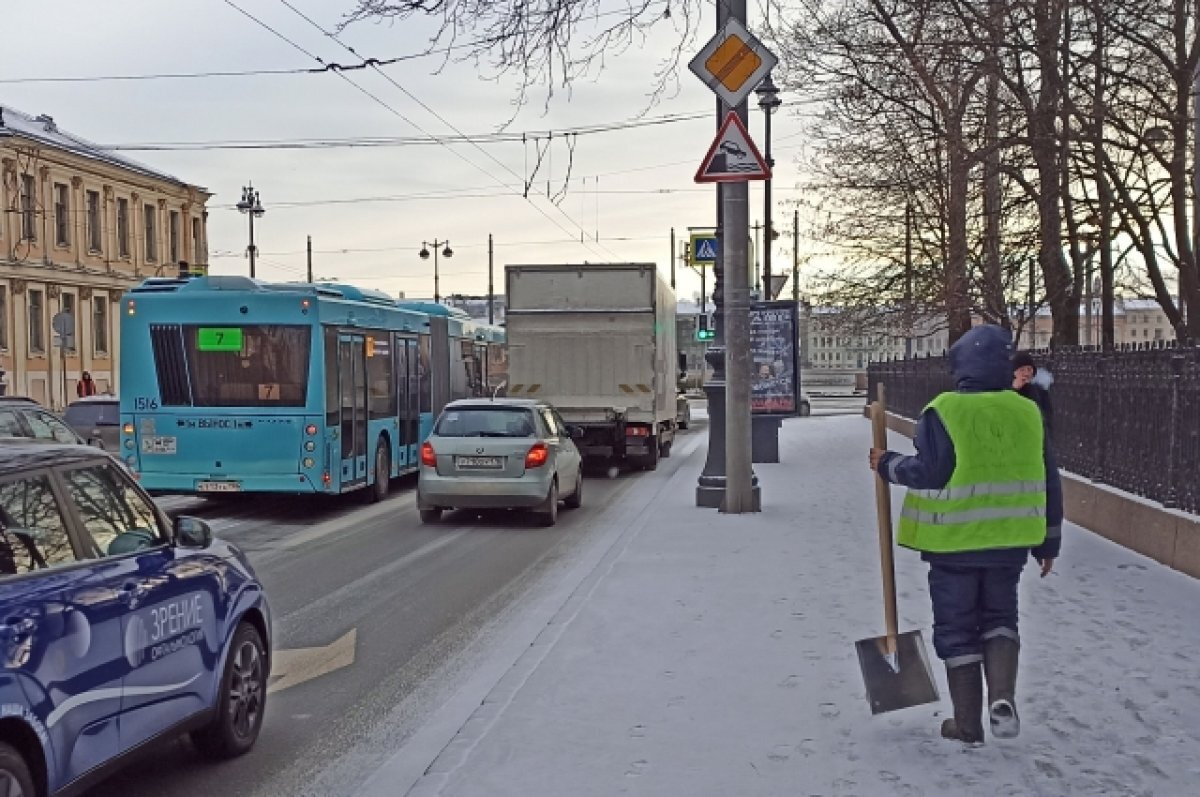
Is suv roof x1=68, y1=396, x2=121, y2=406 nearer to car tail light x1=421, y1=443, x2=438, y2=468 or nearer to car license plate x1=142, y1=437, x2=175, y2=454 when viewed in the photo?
car license plate x1=142, y1=437, x2=175, y2=454

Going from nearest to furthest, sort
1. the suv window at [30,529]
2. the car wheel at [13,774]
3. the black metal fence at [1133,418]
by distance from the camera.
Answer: the car wheel at [13,774], the suv window at [30,529], the black metal fence at [1133,418]

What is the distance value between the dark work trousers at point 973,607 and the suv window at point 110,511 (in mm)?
3229

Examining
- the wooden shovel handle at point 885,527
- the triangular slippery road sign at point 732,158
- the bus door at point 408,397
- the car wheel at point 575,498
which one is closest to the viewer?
the wooden shovel handle at point 885,527

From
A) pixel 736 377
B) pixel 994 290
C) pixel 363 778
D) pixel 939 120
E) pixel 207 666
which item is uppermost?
pixel 939 120

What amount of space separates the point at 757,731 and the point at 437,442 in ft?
30.5

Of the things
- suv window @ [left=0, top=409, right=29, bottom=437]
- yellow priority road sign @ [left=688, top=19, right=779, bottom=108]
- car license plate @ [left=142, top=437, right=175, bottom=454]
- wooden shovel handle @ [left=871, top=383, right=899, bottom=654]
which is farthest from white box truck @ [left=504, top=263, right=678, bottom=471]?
wooden shovel handle @ [left=871, top=383, right=899, bottom=654]

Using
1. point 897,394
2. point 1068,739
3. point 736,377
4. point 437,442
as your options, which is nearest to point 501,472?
point 437,442

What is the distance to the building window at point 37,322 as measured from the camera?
157 feet

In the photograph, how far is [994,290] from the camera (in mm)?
20016

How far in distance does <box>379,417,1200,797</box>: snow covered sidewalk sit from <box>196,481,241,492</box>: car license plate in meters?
6.13

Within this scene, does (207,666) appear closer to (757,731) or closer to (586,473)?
(757,731)

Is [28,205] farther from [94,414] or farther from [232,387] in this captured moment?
[232,387]

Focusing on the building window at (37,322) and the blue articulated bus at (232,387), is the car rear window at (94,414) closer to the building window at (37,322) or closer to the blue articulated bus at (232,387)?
the blue articulated bus at (232,387)

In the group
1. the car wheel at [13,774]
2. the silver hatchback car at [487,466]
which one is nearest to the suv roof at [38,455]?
the car wheel at [13,774]
